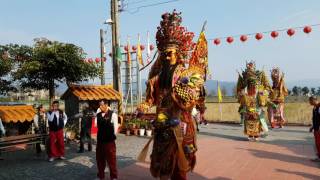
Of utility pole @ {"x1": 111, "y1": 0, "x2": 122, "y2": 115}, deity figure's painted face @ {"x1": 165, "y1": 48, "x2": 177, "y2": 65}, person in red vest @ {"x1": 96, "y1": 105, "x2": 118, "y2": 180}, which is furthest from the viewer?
utility pole @ {"x1": 111, "y1": 0, "x2": 122, "y2": 115}

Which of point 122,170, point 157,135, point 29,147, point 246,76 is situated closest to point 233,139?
point 246,76

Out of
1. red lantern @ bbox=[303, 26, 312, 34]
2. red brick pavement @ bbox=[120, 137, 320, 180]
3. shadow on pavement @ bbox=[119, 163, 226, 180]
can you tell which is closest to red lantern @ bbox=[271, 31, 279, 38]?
red lantern @ bbox=[303, 26, 312, 34]

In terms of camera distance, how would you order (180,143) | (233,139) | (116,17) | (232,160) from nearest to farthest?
1. (180,143)
2. (232,160)
3. (233,139)
4. (116,17)

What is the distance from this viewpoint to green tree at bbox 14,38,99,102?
1206 centimetres

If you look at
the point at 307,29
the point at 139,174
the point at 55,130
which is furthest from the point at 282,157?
the point at 307,29

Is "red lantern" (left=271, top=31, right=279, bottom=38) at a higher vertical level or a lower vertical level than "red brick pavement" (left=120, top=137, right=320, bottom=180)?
higher

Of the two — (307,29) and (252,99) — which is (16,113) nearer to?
(252,99)

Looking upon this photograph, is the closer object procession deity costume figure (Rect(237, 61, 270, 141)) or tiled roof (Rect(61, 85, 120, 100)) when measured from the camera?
procession deity costume figure (Rect(237, 61, 270, 141))

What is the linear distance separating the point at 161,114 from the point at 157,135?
0.34 meters

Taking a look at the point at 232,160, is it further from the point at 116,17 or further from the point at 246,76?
the point at 116,17

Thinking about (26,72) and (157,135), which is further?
(26,72)

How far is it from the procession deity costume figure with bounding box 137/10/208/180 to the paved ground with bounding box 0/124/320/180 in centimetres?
246

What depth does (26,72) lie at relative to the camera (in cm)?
1216

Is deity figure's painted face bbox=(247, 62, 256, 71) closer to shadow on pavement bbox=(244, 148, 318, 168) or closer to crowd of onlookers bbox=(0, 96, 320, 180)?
shadow on pavement bbox=(244, 148, 318, 168)
